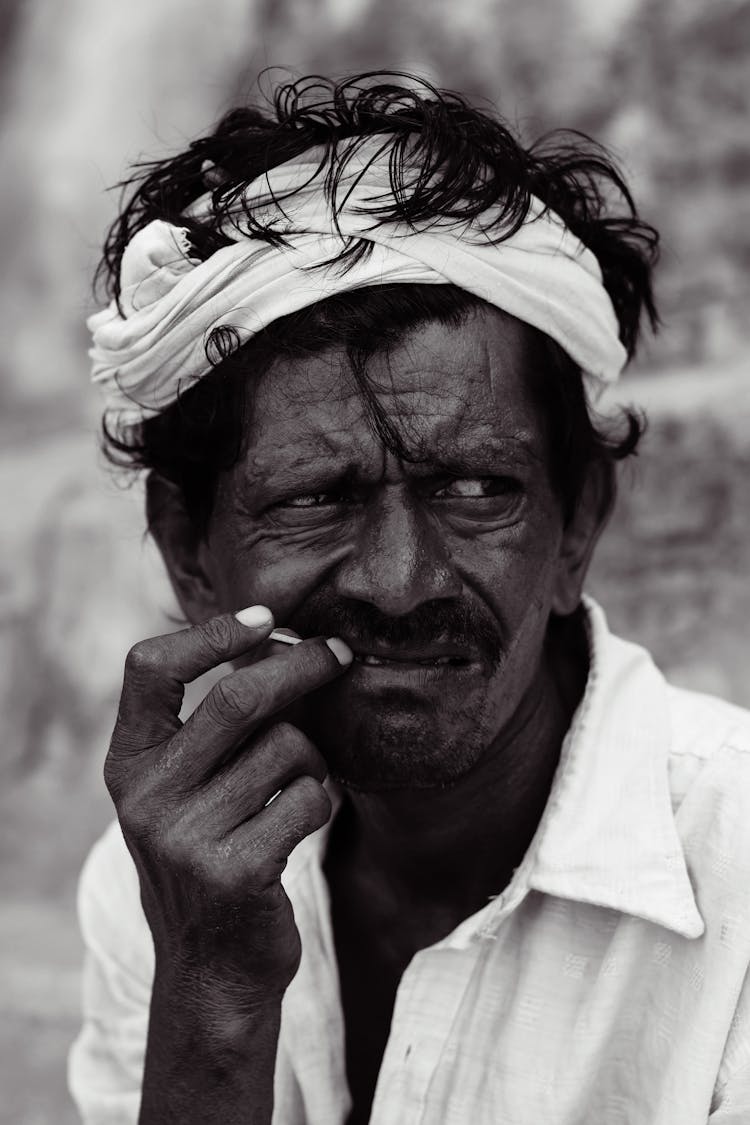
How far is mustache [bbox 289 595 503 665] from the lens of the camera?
191 centimetres

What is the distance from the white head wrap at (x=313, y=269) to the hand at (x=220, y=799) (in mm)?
514

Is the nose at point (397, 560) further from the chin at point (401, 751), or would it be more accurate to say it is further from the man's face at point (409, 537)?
the chin at point (401, 751)

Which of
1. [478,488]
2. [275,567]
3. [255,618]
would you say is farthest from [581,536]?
[255,618]

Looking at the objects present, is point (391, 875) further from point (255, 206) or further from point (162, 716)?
point (255, 206)

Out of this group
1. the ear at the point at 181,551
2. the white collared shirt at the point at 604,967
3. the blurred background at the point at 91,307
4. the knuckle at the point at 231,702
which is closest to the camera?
the knuckle at the point at 231,702

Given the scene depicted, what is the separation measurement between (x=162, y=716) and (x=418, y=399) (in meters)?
0.64

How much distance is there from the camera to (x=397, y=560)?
1863mm

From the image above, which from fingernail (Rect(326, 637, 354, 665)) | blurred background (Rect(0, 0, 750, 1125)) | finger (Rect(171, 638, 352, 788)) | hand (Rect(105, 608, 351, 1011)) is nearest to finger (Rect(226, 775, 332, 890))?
hand (Rect(105, 608, 351, 1011))

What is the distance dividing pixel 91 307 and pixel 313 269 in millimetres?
2023

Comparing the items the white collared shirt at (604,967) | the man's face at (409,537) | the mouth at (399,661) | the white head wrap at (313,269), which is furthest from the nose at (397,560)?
the white collared shirt at (604,967)

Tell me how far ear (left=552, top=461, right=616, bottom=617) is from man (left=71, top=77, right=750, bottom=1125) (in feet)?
0.19

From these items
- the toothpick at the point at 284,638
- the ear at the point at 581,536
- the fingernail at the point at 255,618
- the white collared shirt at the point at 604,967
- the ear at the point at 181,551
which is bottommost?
the white collared shirt at the point at 604,967

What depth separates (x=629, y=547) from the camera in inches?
129

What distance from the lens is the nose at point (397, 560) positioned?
185 cm
